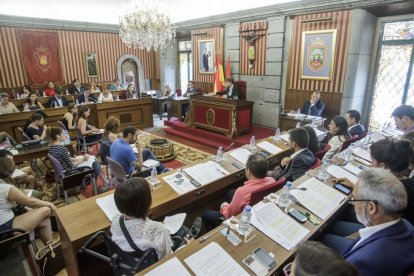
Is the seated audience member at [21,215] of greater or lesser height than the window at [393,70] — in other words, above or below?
below

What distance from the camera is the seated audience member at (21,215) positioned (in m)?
2.39

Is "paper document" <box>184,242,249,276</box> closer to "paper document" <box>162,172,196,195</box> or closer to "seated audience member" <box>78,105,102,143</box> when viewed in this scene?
"paper document" <box>162,172,196,195</box>

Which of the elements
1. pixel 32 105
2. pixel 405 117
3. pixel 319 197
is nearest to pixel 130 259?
pixel 319 197

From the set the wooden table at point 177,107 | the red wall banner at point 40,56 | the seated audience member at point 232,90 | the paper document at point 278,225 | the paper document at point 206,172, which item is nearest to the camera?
the paper document at point 278,225

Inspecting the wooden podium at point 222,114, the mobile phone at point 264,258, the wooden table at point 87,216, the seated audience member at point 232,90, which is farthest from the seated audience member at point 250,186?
the seated audience member at point 232,90

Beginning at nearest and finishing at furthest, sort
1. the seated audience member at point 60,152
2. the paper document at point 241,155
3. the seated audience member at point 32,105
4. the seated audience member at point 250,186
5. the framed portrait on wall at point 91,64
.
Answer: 1. the seated audience member at point 250,186
2. the paper document at point 241,155
3. the seated audience member at point 60,152
4. the seated audience member at point 32,105
5. the framed portrait on wall at point 91,64

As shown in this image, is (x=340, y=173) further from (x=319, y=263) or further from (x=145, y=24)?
(x=145, y=24)

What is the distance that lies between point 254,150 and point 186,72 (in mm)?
8525

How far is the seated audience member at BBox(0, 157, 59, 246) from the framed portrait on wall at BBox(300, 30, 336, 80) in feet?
20.3

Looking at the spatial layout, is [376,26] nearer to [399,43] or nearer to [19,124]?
[399,43]

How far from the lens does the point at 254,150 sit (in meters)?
3.54

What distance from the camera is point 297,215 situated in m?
2.01

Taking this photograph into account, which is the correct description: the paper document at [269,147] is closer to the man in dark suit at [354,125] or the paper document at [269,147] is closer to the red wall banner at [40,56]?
the man in dark suit at [354,125]

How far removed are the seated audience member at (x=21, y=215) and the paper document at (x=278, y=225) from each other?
2099 millimetres
